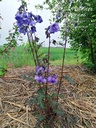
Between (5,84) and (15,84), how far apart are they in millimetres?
124

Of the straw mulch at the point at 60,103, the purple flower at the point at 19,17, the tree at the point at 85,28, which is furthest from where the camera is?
the tree at the point at 85,28

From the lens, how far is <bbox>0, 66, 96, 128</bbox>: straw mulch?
2639 mm

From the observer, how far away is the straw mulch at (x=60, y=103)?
2639 mm

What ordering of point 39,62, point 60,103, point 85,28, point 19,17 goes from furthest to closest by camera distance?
point 85,28
point 60,103
point 39,62
point 19,17

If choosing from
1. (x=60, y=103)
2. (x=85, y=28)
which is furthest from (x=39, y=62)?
(x=85, y=28)

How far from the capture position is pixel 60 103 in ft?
9.33


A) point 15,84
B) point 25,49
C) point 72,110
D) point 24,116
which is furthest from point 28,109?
point 25,49

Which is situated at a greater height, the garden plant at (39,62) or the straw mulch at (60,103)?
the garden plant at (39,62)

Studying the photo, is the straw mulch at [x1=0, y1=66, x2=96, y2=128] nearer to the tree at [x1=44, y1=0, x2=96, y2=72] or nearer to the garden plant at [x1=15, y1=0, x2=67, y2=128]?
the garden plant at [x1=15, y1=0, x2=67, y2=128]

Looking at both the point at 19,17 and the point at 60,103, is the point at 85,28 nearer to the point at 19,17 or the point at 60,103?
the point at 60,103

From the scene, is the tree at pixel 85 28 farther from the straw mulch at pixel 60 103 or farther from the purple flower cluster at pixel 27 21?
the purple flower cluster at pixel 27 21

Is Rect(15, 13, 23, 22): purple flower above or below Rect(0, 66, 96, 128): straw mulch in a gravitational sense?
above

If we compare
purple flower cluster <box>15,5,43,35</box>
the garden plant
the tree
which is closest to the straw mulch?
the garden plant

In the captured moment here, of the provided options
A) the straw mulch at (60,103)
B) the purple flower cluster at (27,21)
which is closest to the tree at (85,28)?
the straw mulch at (60,103)
